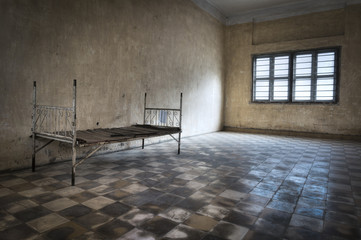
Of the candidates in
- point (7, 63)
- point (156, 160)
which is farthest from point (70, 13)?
point (156, 160)

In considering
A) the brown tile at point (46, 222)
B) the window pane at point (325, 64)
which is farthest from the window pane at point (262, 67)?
the brown tile at point (46, 222)

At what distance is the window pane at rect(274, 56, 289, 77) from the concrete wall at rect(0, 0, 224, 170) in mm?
3026

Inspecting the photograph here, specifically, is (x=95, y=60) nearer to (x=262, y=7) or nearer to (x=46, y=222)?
(x=46, y=222)

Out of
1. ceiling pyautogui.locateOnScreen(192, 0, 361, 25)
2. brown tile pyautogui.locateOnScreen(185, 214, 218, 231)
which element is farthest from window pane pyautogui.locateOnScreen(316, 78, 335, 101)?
brown tile pyautogui.locateOnScreen(185, 214, 218, 231)

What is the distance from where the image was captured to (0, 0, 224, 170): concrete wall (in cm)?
350

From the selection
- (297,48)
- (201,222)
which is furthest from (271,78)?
(201,222)

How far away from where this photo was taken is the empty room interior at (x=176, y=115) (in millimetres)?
2238

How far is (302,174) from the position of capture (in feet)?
12.2

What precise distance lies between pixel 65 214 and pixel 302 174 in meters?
3.24

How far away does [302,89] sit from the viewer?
28.1 feet

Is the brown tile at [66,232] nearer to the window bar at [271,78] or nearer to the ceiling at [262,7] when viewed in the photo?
the ceiling at [262,7]

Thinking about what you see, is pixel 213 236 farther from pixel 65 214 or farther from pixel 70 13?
pixel 70 13

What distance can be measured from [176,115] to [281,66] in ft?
15.0

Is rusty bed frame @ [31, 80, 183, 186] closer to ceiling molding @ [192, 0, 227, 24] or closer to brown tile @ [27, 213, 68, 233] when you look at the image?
brown tile @ [27, 213, 68, 233]
